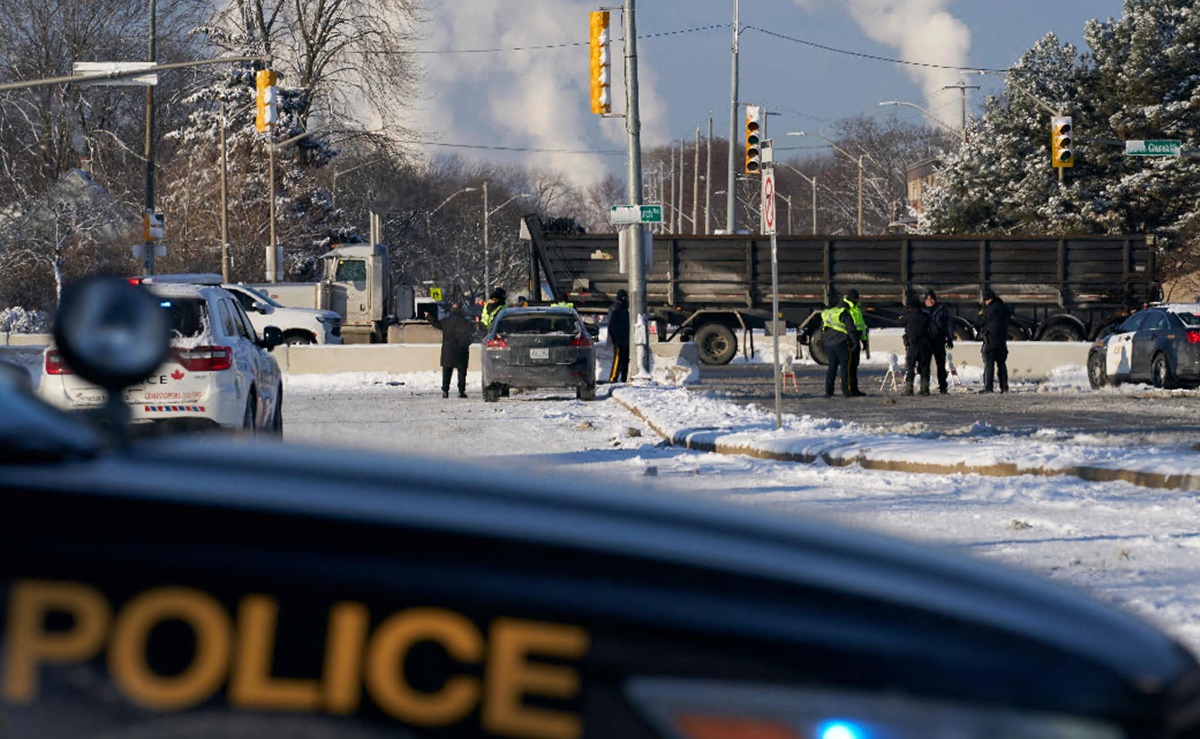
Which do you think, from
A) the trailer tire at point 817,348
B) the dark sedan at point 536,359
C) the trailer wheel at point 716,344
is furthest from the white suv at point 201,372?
the trailer wheel at point 716,344

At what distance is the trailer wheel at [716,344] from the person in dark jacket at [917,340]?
10.7 meters

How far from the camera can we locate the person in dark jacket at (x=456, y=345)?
2689 cm

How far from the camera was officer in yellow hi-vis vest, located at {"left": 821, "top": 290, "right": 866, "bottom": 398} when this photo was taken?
971 inches

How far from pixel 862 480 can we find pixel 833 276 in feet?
78.9

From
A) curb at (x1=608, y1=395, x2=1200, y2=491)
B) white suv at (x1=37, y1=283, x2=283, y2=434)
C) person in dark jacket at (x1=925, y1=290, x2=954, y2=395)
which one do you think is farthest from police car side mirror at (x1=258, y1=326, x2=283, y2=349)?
person in dark jacket at (x1=925, y1=290, x2=954, y2=395)

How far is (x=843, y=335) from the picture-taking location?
80.9 ft

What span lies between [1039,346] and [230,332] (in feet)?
74.5

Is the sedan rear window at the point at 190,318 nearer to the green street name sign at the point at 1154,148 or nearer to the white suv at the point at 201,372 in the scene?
the white suv at the point at 201,372

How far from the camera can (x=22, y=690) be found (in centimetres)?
118

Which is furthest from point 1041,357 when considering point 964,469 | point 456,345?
point 964,469

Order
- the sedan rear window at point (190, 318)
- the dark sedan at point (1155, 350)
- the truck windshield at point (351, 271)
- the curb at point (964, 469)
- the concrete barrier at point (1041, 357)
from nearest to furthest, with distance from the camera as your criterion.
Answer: the curb at point (964, 469), the sedan rear window at point (190, 318), the dark sedan at point (1155, 350), the concrete barrier at point (1041, 357), the truck windshield at point (351, 271)

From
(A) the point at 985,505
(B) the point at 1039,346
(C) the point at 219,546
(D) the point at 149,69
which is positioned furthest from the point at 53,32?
(C) the point at 219,546

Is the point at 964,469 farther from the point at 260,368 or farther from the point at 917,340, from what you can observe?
the point at 917,340

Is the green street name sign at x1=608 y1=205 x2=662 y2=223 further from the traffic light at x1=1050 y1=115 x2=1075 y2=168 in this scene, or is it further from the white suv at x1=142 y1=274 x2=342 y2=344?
the white suv at x1=142 y1=274 x2=342 y2=344
